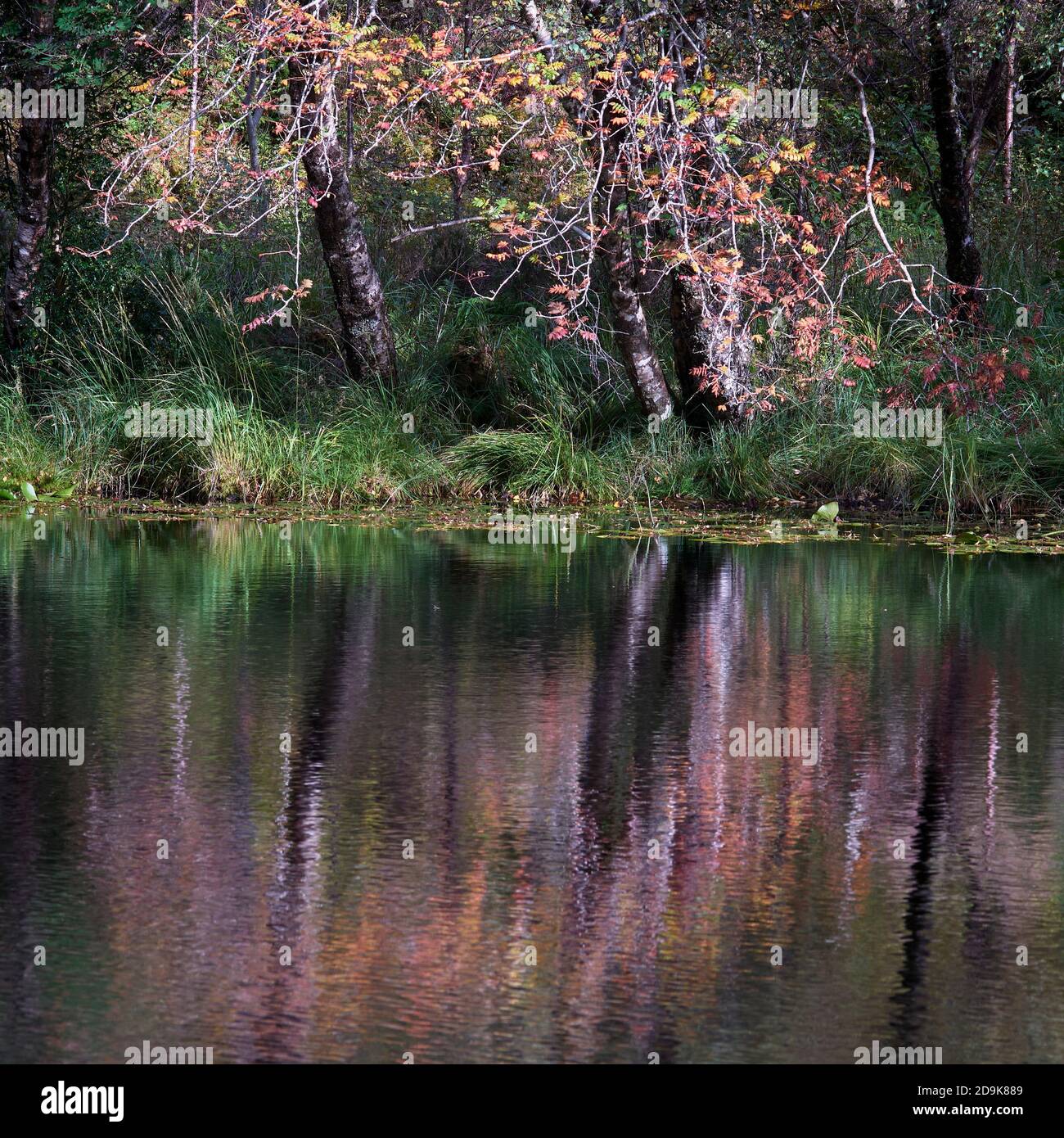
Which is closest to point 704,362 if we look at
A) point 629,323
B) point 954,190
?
point 629,323

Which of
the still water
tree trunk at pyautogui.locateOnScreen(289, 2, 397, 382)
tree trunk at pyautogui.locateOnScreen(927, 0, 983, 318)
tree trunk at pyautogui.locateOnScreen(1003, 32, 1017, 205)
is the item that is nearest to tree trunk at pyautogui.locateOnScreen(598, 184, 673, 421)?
tree trunk at pyautogui.locateOnScreen(289, 2, 397, 382)

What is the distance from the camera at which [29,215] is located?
1973 centimetres

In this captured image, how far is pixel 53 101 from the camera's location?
19.0 m

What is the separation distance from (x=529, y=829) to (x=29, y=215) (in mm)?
15656

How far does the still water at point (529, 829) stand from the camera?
429 centimetres

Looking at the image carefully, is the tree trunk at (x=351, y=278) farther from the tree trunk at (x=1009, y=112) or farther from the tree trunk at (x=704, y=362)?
the tree trunk at (x=1009, y=112)

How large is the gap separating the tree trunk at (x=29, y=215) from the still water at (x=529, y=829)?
9.82 metres

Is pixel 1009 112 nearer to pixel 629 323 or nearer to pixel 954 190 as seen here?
pixel 954 190

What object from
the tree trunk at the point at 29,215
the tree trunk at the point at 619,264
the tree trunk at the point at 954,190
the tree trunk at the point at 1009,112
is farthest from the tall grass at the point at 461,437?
the tree trunk at the point at 1009,112

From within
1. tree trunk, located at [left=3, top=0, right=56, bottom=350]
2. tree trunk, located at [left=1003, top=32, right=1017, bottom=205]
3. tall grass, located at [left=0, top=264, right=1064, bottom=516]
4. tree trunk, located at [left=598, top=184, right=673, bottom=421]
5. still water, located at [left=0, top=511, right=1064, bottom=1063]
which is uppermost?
tree trunk, located at [left=1003, top=32, right=1017, bottom=205]

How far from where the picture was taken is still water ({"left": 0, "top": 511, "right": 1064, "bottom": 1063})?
169 inches

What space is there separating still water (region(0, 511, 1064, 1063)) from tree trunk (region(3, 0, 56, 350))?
386 inches

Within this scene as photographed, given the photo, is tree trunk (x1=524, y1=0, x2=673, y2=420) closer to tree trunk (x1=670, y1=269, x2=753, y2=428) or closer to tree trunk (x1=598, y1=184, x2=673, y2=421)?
tree trunk (x1=598, y1=184, x2=673, y2=421)

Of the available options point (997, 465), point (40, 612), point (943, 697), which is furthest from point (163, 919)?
point (997, 465)
